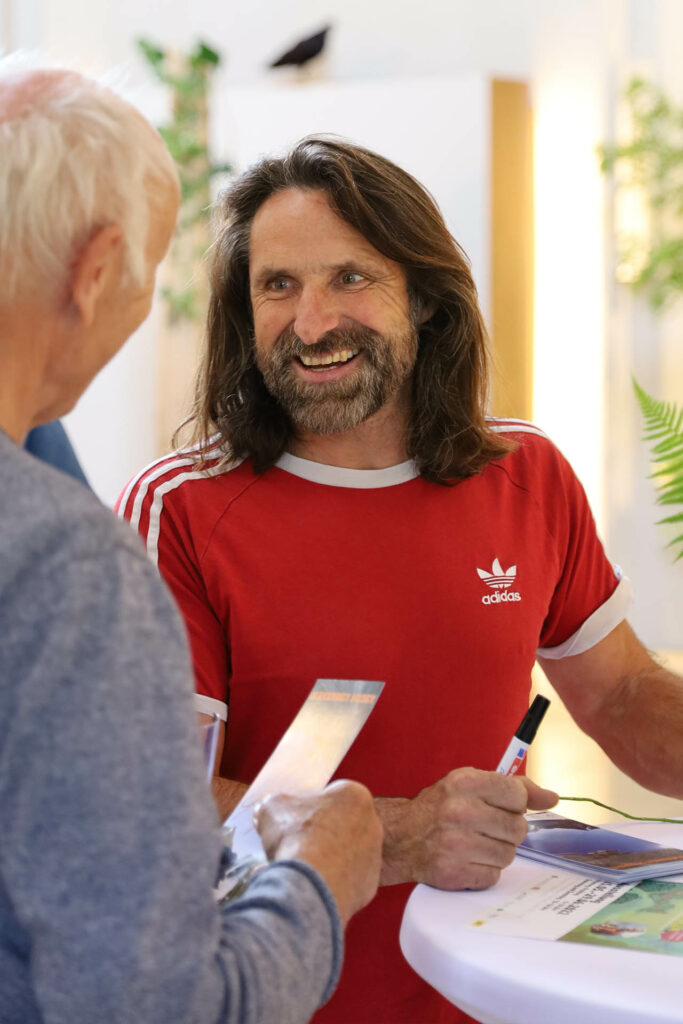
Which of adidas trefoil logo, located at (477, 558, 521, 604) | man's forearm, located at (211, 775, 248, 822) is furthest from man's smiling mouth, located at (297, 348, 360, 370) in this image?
man's forearm, located at (211, 775, 248, 822)

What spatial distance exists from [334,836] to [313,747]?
0.16 m

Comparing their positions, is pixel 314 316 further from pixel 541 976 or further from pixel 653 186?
pixel 653 186

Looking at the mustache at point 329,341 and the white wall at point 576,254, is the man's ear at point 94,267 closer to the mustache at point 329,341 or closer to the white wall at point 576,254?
the mustache at point 329,341

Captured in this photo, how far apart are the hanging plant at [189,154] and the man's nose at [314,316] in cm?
388

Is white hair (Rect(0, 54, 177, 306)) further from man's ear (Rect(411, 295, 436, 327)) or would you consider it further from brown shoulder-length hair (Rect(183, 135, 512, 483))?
man's ear (Rect(411, 295, 436, 327))

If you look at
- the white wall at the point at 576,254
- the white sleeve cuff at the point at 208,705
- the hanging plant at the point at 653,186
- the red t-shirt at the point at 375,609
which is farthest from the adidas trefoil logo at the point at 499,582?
the white wall at the point at 576,254

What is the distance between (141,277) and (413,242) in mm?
973

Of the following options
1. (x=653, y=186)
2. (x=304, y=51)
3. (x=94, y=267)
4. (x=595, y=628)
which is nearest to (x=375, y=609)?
(x=595, y=628)

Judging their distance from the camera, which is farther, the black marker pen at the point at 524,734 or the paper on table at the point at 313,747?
the black marker pen at the point at 524,734

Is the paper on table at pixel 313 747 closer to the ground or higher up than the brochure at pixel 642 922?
higher up

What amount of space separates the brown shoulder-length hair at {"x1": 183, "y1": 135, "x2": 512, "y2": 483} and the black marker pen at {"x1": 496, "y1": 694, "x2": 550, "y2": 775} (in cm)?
55

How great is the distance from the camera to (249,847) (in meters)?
0.95

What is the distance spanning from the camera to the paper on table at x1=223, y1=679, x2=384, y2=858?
0.99m

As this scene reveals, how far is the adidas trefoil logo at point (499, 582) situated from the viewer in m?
1.62
